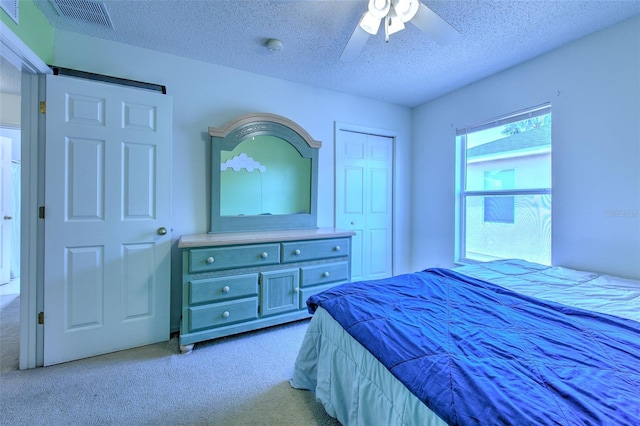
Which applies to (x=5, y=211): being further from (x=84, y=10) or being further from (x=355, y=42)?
(x=355, y=42)

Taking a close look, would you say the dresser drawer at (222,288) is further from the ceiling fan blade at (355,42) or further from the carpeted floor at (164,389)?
the ceiling fan blade at (355,42)

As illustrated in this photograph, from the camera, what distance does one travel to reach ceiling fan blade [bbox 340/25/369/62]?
1653 mm

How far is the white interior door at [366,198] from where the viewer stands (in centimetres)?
332

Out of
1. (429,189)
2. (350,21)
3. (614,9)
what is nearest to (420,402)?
(350,21)

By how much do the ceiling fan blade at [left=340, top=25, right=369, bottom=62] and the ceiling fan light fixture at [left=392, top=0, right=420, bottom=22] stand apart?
0.78ft

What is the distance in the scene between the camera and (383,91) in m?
3.21

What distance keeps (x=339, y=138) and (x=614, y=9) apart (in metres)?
2.36

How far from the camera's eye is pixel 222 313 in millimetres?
2162

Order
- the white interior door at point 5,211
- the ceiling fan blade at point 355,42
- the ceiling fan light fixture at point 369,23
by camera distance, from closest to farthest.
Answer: the ceiling fan light fixture at point 369,23 → the ceiling fan blade at point 355,42 → the white interior door at point 5,211

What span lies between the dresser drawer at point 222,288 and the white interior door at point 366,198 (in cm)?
138

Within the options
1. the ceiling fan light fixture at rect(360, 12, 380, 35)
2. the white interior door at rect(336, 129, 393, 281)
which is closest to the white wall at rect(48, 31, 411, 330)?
the white interior door at rect(336, 129, 393, 281)

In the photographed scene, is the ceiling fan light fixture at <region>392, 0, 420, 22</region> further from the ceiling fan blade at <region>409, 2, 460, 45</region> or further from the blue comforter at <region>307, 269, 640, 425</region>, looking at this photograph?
the blue comforter at <region>307, 269, 640, 425</region>

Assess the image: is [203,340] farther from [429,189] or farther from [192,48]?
[429,189]

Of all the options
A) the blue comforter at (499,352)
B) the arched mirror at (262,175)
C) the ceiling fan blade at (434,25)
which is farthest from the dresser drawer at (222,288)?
the ceiling fan blade at (434,25)
